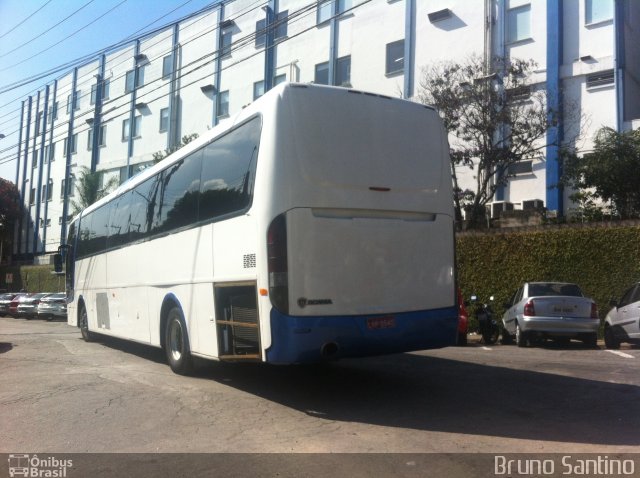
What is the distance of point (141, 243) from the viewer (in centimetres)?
1064

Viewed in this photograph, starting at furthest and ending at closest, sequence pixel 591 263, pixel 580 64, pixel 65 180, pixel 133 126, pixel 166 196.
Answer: pixel 65 180
pixel 133 126
pixel 580 64
pixel 591 263
pixel 166 196

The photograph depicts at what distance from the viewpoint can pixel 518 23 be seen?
898 inches

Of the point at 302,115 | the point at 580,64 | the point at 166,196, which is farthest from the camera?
the point at 580,64

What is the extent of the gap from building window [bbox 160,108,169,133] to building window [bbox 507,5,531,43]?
20610 millimetres

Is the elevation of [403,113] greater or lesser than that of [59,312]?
greater

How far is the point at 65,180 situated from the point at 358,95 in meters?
41.6

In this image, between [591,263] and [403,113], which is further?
[591,263]

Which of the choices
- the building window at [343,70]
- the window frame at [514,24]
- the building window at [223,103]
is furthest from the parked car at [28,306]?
the window frame at [514,24]

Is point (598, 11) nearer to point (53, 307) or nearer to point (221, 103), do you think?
point (221, 103)

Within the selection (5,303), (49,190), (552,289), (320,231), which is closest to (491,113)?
A: (552,289)

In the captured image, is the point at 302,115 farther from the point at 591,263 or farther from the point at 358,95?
the point at 591,263

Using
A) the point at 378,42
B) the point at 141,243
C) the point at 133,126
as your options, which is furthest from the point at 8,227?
the point at 141,243

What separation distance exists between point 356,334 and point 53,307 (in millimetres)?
24896

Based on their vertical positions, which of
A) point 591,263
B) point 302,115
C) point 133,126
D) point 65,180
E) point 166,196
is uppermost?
point 133,126
